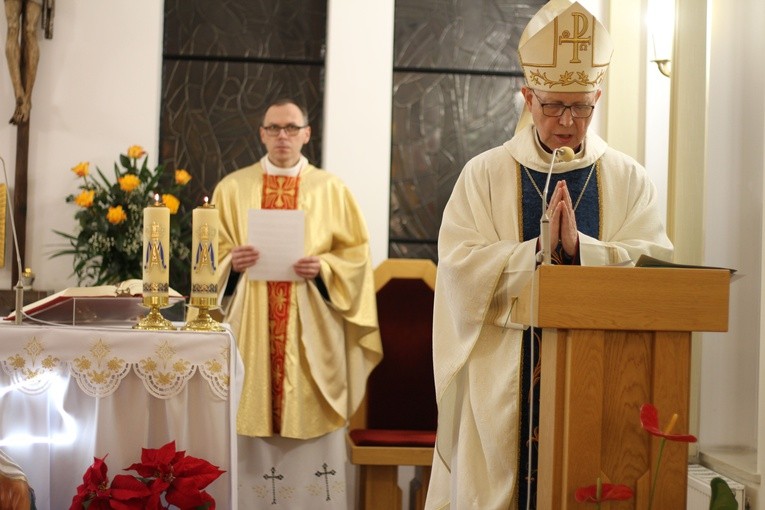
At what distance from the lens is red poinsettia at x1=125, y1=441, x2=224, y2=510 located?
2986 millimetres

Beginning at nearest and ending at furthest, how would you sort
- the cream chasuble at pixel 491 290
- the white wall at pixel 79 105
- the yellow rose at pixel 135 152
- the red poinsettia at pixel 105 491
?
the red poinsettia at pixel 105 491 → the cream chasuble at pixel 491 290 → the yellow rose at pixel 135 152 → the white wall at pixel 79 105

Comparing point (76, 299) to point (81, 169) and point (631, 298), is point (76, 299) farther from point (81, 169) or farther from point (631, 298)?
point (81, 169)

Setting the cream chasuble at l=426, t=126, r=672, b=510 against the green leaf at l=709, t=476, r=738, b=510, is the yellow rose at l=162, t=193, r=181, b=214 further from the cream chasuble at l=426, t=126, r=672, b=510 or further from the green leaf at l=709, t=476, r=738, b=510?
the green leaf at l=709, t=476, r=738, b=510

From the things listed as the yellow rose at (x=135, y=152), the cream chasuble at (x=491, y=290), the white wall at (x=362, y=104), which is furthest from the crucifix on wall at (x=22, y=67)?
the cream chasuble at (x=491, y=290)

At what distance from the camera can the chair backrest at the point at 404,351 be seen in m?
5.93

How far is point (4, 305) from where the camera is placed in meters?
6.52

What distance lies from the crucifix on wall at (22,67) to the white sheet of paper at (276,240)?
Result: 1.97m

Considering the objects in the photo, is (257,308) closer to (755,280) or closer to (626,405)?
(755,280)

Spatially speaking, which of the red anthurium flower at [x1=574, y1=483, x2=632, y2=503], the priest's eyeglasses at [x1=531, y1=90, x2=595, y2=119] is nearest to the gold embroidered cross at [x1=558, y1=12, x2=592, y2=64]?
the priest's eyeglasses at [x1=531, y1=90, x2=595, y2=119]

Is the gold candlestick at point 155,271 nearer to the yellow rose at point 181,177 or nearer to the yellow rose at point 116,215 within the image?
the yellow rose at point 116,215

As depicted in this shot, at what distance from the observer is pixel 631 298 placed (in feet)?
8.61

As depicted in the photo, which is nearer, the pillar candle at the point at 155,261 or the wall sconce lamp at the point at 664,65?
the pillar candle at the point at 155,261

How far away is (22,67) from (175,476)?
172 inches

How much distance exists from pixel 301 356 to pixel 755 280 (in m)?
2.52
